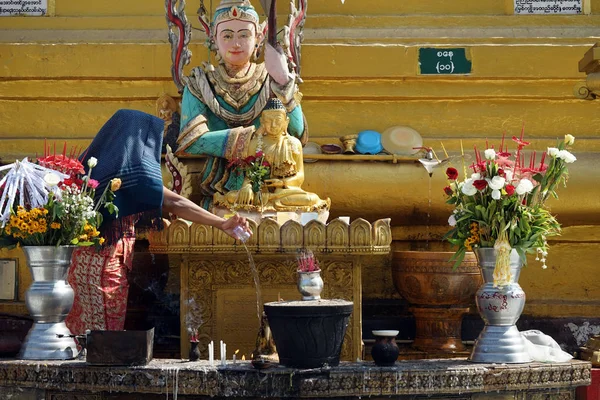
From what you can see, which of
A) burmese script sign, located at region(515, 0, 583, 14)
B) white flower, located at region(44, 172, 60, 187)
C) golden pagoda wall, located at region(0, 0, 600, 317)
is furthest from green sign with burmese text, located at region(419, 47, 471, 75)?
white flower, located at region(44, 172, 60, 187)

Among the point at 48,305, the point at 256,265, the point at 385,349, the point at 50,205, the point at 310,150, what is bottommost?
the point at 385,349

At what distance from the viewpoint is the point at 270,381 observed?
20.4 ft

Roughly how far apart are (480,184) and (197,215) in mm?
1738

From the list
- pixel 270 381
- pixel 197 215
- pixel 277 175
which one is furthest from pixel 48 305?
pixel 277 175

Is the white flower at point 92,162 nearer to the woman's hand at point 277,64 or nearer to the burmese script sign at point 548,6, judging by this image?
the woman's hand at point 277,64

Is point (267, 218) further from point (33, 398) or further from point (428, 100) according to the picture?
point (428, 100)

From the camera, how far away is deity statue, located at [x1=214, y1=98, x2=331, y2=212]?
787 cm

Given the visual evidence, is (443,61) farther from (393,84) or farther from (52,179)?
(52,179)

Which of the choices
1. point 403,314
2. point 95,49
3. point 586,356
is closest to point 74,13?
point 95,49

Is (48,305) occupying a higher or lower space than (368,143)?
lower

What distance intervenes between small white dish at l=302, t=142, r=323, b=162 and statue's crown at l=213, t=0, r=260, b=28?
1097mm

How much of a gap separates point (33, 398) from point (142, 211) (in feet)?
4.33

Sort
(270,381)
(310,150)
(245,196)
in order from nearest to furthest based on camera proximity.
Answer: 1. (270,381)
2. (245,196)
3. (310,150)

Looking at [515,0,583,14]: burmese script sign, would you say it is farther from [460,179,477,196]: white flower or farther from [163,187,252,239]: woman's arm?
[163,187,252,239]: woman's arm
